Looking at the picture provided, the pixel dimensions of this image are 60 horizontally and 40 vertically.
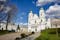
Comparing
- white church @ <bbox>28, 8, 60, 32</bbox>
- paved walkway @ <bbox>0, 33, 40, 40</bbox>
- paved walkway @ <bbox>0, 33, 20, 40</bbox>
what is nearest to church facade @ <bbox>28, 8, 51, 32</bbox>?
white church @ <bbox>28, 8, 60, 32</bbox>

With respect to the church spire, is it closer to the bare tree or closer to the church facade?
the church facade

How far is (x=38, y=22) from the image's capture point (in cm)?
305

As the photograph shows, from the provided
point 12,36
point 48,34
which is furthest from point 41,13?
point 12,36

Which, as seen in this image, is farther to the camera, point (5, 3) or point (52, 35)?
point (5, 3)

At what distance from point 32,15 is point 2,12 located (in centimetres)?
59

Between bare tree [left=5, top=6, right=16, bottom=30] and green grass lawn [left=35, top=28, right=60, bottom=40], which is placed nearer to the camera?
green grass lawn [left=35, top=28, right=60, bottom=40]

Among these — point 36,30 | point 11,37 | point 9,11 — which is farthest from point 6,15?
point 36,30

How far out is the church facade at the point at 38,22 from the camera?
9.90 feet

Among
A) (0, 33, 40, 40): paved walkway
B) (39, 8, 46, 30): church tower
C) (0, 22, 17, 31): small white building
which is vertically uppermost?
(39, 8, 46, 30): church tower

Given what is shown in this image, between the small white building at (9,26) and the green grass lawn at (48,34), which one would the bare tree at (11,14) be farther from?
the green grass lawn at (48,34)

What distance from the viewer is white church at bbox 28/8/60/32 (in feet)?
9.90

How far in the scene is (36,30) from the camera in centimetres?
303

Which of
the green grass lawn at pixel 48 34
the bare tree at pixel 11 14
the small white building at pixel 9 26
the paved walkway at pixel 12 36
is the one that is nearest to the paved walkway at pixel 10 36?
the paved walkway at pixel 12 36

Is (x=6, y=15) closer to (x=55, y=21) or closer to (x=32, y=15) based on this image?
(x=32, y=15)
